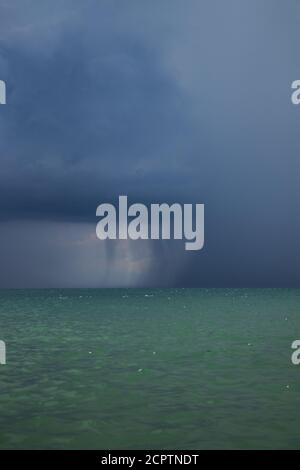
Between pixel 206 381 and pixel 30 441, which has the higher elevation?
pixel 206 381

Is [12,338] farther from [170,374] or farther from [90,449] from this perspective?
[90,449]

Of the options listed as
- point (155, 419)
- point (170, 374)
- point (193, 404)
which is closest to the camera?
point (155, 419)

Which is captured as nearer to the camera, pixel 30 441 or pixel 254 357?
pixel 30 441

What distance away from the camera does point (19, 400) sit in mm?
27219

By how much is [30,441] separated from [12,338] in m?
37.9

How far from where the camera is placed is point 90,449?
65.2 ft

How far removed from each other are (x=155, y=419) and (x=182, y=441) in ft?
10.1

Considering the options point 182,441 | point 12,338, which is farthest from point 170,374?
point 12,338
